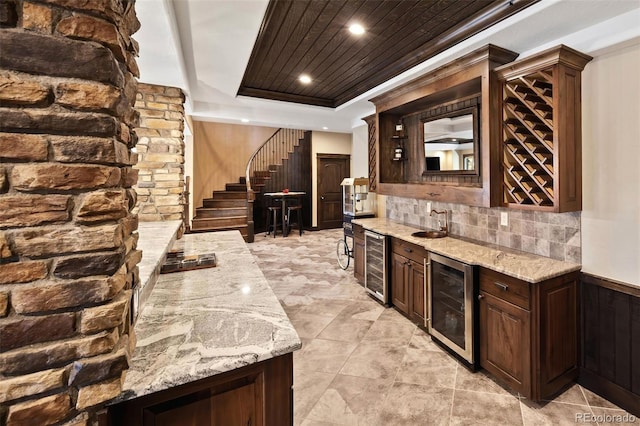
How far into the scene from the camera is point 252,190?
792 centimetres

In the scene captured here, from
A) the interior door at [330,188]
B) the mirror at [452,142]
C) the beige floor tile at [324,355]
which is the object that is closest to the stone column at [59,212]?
the beige floor tile at [324,355]

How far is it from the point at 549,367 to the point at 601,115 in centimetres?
183

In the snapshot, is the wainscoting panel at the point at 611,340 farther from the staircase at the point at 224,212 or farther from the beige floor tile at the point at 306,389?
the staircase at the point at 224,212

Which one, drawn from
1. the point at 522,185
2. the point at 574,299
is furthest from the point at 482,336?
the point at 522,185

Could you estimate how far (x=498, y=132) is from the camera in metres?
2.57

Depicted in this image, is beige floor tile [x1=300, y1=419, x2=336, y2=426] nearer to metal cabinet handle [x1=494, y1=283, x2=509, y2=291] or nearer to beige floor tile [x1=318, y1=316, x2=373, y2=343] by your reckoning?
beige floor tile [x1=318, y1=316, x2=373, y2=343]

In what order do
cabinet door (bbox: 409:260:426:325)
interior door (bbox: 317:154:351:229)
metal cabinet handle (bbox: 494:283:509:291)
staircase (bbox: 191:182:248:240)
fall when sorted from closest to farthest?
metal cabinet handle (bbox: 494:283:509:291), cabinet door (bbox: 409:260:426:325), staircase (bbox: 191:182:248:240), interior door (bbox: 317:154:351:229)

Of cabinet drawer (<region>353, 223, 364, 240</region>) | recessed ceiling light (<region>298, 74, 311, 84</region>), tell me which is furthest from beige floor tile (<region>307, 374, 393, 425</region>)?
recessed ceiling light (<region>298, 74, 311, 84</region>)

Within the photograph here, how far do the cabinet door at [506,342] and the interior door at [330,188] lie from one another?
267 inches

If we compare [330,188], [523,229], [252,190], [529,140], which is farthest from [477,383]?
[330,188]

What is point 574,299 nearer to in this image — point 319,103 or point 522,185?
point 522,185

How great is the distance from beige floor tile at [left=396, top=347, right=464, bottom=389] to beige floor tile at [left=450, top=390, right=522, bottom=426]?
0.53 feet

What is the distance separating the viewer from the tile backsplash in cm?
233

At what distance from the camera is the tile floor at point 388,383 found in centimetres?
200
